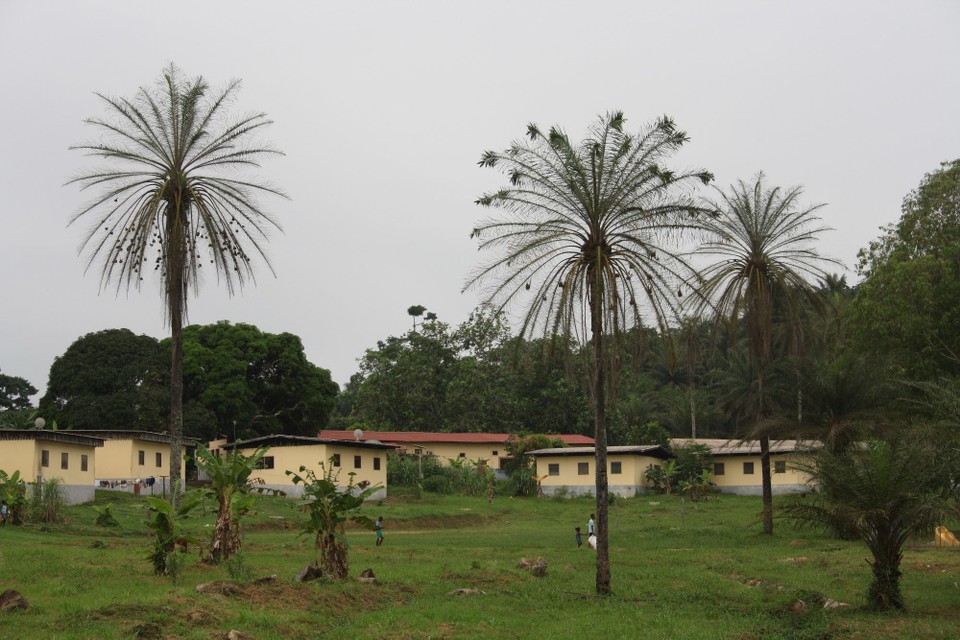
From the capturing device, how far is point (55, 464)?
41344 mm

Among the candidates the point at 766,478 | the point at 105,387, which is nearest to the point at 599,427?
the point at 766,478

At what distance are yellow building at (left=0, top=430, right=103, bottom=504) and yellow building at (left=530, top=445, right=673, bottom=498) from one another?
28937mm

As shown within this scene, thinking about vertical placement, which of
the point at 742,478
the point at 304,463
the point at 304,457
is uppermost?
the point at 304,457

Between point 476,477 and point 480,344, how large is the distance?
84.5 feet

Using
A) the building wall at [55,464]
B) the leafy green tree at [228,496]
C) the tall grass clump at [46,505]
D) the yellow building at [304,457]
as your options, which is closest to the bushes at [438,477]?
the yellow building at [304,457]

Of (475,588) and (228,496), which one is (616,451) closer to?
(475,588)

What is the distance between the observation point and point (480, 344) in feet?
282

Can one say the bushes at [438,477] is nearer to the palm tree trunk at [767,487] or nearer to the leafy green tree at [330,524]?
the palm tree trunk at [767,487]

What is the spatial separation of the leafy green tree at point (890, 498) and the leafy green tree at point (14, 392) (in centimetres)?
9941

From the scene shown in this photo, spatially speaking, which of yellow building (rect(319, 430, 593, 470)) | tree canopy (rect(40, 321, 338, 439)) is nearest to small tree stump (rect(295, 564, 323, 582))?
tree canopy (rect(40, 321, 338, 439))

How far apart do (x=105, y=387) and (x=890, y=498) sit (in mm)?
51453

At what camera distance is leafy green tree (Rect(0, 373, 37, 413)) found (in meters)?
102

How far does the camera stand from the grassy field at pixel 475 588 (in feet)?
55.2

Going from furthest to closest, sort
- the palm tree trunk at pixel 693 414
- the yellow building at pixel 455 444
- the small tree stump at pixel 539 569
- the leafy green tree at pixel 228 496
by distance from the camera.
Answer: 1. the palm tree trunk at pixel 693 414
2. the yellow building at pixel 455 444
3. the small tree stump at pixel 539 569
4. the leafy green tree at pixel 228 496
